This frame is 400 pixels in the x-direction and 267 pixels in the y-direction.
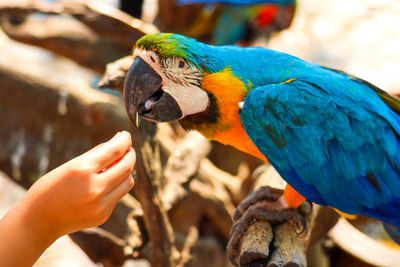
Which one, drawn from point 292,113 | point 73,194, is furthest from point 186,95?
point 73,194

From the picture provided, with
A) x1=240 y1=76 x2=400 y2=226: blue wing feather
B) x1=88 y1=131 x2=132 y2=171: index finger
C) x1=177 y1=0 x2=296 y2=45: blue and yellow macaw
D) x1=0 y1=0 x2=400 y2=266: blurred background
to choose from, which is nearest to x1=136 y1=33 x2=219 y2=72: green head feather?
x1=240 y1=76 x2=400 y2=226: blue wing feather

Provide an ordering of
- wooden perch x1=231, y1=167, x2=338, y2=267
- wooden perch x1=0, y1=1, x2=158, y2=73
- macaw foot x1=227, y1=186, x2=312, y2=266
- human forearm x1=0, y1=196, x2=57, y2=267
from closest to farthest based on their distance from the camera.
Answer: human forearm x1=0, y1=196, x2=57, y2=267
wooden perch x1=231, y1=167, x2=338, y2=267
macaw foot x1=227, y1=186, x2=312, y2=266
wooden perch x1=0, y1=1, x2=158, y2=73

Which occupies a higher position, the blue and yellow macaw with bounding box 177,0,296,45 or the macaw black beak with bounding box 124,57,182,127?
the macaw black beak with bounding box 124,57,182,127

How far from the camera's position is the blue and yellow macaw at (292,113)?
0.88 meters

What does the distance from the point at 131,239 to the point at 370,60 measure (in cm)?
168

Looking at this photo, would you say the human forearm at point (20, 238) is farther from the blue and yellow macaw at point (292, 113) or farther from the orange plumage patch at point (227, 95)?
the orange plumage patch at point (227, 95)

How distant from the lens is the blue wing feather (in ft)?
2.88

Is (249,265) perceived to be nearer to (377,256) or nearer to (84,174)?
(84,174)

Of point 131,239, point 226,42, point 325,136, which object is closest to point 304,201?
point 325,136

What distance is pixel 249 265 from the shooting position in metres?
0.89

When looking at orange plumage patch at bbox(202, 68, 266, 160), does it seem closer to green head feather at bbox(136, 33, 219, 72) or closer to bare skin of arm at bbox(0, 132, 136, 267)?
green head feather at bbox(136, 33, 219, 72)

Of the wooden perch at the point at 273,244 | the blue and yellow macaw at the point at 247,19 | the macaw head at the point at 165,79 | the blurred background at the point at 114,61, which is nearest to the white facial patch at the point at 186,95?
the macaw head at the point at 165,79

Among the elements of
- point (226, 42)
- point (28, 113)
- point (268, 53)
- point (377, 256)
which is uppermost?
point (268, 53)

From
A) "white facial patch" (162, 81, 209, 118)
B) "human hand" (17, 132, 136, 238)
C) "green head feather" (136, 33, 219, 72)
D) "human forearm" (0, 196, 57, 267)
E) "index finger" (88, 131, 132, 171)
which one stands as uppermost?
"green head feather" (136, 33, 219, 72)
